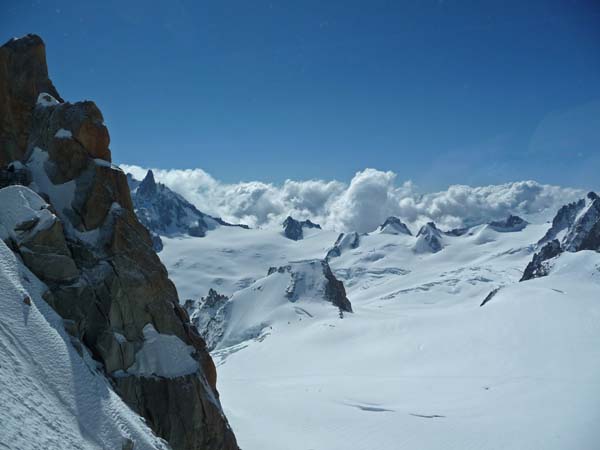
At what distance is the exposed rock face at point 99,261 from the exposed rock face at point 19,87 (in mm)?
58

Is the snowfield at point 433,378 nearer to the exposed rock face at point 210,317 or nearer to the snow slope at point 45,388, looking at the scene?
the exposed rock face at point 210,317

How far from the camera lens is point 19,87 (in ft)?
85.6

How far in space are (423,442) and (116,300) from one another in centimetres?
2287

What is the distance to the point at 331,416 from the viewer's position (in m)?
37.0

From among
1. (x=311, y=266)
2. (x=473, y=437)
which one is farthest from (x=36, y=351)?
(x=311, y=266)

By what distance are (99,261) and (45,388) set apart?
28.1 ft

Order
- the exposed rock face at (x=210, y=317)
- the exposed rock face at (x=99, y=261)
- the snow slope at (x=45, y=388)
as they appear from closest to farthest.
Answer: the snow slope at (x=45, y=388) → the exposed rock face at (x=99, y=261) → the exposed rock face at (x=210, y=317)

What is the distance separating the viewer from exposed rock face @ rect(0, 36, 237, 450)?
19516mm

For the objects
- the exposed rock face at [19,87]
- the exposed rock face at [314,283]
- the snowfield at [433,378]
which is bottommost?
the snowfield at [433,378]

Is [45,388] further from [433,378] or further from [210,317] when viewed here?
[210,317]

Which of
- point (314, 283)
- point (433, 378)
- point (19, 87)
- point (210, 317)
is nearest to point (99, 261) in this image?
point (19, 87)

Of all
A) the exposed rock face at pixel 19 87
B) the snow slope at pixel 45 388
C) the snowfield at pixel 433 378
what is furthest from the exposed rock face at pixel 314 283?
the snow slope at pixel 45 388

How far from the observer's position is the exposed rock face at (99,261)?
768 inches

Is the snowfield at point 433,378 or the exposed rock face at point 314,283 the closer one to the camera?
the snowfield at point 433,378
